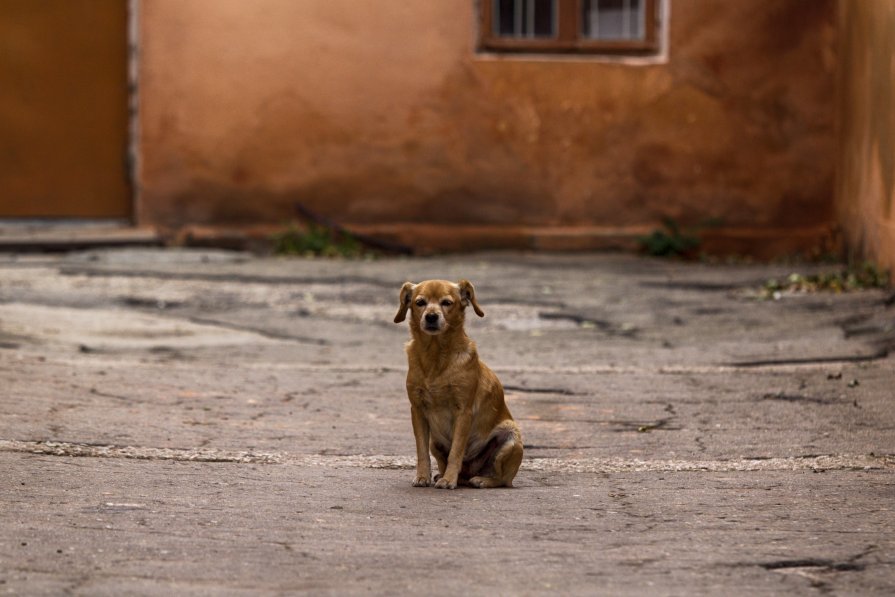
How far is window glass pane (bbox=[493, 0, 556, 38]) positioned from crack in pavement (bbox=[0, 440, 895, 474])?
8.32 m

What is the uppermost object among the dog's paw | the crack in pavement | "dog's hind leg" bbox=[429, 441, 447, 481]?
"dog's hind leg" bbox=[429, 441, 447, 481]

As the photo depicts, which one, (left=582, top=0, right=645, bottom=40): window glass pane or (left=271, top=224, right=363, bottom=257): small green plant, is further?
(left=582, top=0, right=645, bottom=40): window glass pane

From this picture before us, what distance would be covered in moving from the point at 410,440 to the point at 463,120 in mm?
7542

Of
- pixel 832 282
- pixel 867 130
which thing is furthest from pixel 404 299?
pixel 867 130

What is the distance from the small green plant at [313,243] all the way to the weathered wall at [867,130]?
4.43 meters

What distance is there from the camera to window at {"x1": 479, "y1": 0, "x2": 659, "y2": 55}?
13453 millimetres

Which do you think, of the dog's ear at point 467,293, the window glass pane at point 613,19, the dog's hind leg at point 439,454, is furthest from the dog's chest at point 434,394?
the window glass pane at point 613,19

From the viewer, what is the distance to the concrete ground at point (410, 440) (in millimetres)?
4035

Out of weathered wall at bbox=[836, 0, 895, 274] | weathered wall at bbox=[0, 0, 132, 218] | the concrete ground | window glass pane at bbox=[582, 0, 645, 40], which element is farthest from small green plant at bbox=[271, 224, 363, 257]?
weathered wall at bbox=[836, 0, 895, 274]

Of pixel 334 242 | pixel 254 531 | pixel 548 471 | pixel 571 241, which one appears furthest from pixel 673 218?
pixel 254 531

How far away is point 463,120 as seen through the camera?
1338cm

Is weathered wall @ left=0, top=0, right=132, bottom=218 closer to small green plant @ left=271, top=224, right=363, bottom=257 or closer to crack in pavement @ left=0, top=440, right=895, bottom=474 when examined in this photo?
small green plant @ left=271, top=224, right=363, bottom=257

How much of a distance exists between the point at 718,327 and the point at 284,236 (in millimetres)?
5109

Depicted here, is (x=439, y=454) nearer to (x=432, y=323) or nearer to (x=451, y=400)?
(x=451, y=400)
